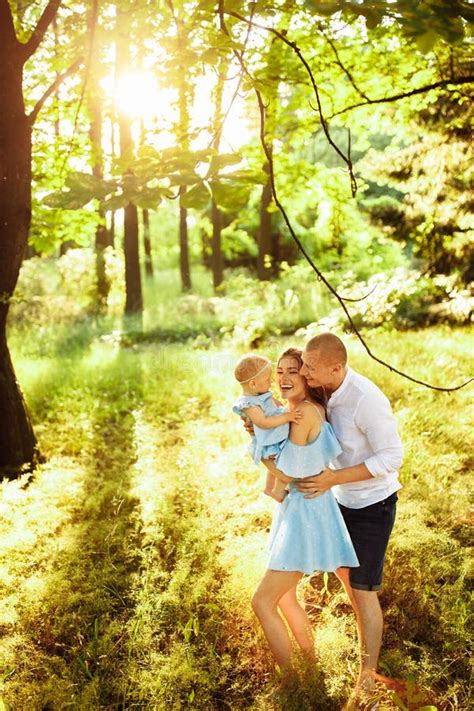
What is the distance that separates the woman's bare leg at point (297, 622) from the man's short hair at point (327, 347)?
53.2 inches

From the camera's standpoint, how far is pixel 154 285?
1091 inches

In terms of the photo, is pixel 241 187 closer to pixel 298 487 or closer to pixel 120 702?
pixel 298 487

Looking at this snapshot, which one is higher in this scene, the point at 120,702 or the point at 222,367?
the point at 222,367

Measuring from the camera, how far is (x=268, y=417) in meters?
2.99

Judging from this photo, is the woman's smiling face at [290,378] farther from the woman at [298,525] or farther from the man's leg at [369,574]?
the man's leg at [369,574]

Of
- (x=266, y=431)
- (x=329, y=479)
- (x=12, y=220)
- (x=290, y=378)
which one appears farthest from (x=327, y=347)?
(x=12, y=220)

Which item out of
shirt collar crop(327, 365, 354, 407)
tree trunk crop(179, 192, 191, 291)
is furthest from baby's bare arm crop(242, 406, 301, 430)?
tree trunk crop(179, 192, 191, 291)

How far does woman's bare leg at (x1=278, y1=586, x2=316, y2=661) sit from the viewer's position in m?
3.18

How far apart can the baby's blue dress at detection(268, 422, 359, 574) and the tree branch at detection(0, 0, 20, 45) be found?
445 cm

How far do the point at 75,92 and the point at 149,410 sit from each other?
416 cm

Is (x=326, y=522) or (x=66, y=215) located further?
(x=66, y=215)

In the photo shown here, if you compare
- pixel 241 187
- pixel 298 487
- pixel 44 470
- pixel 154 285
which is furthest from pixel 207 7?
pixel 154 285

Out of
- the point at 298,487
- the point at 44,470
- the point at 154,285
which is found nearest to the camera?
the point at 298,487

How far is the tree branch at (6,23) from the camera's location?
497 cm
